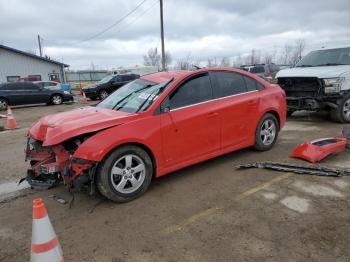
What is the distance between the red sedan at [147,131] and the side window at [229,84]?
0.02 meters

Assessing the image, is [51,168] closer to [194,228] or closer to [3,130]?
[194,228]

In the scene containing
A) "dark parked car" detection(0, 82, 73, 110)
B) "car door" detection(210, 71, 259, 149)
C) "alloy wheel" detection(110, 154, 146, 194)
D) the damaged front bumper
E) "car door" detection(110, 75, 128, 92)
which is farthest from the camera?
"car door" detection(110, 75, 128, 92)

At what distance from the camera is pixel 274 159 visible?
5.38 metres

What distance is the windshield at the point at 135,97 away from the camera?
4.34 metres

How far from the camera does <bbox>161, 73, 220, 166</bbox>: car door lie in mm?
4246

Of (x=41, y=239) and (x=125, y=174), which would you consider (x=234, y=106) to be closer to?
(x=125, y=174)

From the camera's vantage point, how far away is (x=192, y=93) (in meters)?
4.63

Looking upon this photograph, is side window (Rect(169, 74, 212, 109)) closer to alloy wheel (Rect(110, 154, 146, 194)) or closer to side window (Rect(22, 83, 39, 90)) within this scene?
alloy wheel (Rect(110, 154, 146, 194))

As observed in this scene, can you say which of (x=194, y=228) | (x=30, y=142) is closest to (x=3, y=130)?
(x=30, y=142)

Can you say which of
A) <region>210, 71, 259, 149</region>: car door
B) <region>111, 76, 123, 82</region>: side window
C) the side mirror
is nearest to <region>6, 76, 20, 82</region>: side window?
<region>111, 76, 123, 82</region>: side window

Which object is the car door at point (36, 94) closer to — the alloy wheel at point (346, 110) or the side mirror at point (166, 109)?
the side mirror at point (166, 109)

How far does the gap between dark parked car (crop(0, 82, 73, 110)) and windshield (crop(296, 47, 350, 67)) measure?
14.5 metres

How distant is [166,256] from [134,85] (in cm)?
309

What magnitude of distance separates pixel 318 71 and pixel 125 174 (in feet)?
21.1
